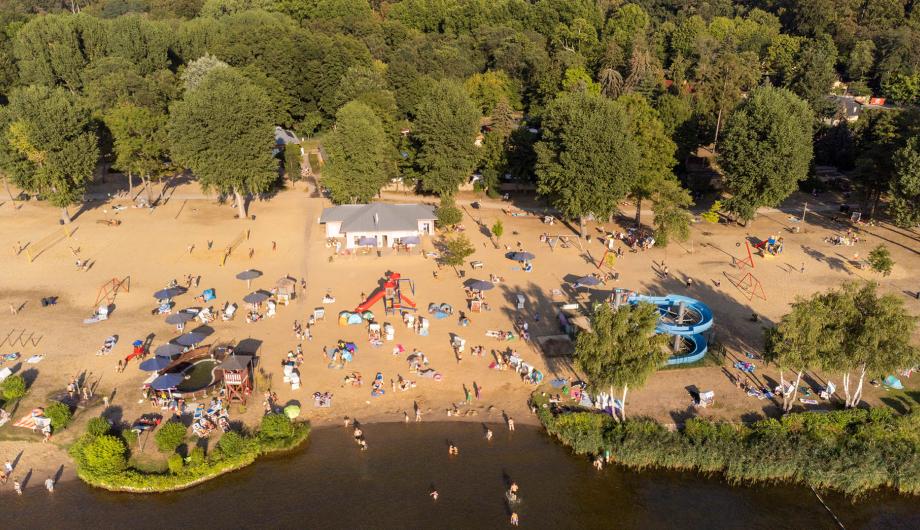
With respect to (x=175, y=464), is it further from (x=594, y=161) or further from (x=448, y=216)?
(x=594, y=161)

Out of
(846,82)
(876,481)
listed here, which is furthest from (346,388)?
(846,82)

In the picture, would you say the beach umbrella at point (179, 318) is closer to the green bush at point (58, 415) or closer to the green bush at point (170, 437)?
the green bush at point (58, 415)

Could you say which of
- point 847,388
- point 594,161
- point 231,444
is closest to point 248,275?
point 231,444

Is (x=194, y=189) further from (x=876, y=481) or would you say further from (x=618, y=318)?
A: (x=876, y=481)

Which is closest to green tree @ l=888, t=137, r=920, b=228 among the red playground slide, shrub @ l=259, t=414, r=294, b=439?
the red playground slide

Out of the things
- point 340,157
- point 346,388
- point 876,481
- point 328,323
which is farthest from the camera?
point 340,157

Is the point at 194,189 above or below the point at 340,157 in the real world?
below

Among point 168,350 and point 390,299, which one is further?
point 390,299
